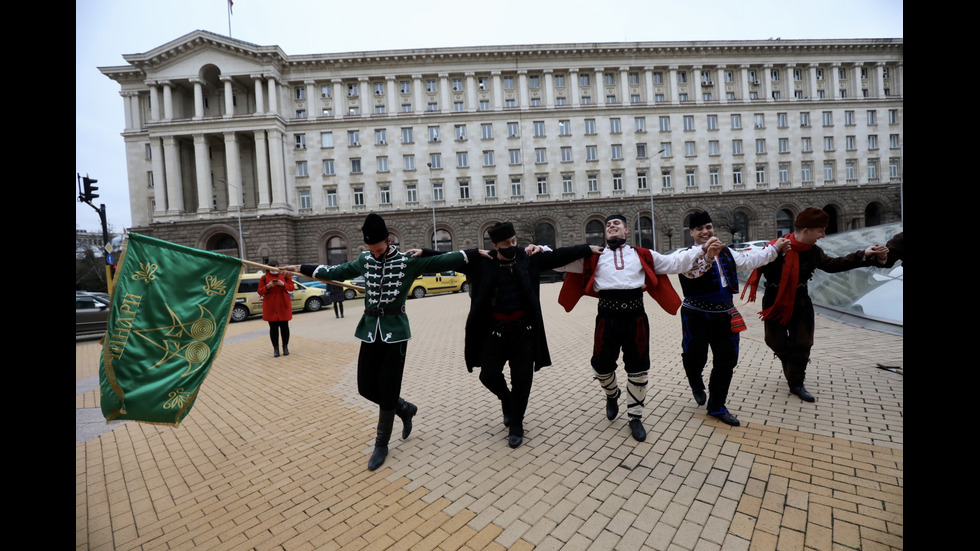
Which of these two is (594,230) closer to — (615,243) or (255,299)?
(255,299)

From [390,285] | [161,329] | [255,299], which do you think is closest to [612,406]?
[390,285]

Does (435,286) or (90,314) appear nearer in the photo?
(90,314)

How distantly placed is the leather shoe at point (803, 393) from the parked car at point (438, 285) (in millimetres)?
18959

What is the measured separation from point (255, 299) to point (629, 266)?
17015 millimetres

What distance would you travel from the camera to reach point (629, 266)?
13.4 ft

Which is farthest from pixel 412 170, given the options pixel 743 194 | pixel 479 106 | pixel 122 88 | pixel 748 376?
pixel 748 376

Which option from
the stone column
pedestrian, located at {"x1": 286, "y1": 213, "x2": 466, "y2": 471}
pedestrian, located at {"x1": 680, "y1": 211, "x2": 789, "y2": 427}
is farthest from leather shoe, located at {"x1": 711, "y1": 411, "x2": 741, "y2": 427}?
the stone column

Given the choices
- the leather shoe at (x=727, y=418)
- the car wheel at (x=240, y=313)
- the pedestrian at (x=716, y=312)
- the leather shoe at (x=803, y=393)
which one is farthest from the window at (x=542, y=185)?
the leather shoe at (x=727, y=418)

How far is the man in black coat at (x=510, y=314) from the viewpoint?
158 inches

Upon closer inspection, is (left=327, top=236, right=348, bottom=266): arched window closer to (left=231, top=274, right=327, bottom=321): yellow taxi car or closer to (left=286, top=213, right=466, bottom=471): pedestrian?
(left=231, top=274, right=327, bottom=321): yellow taxi car

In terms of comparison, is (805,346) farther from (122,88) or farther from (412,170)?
(122,88)

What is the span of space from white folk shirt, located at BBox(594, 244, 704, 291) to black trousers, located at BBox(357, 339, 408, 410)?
80.8 inches
